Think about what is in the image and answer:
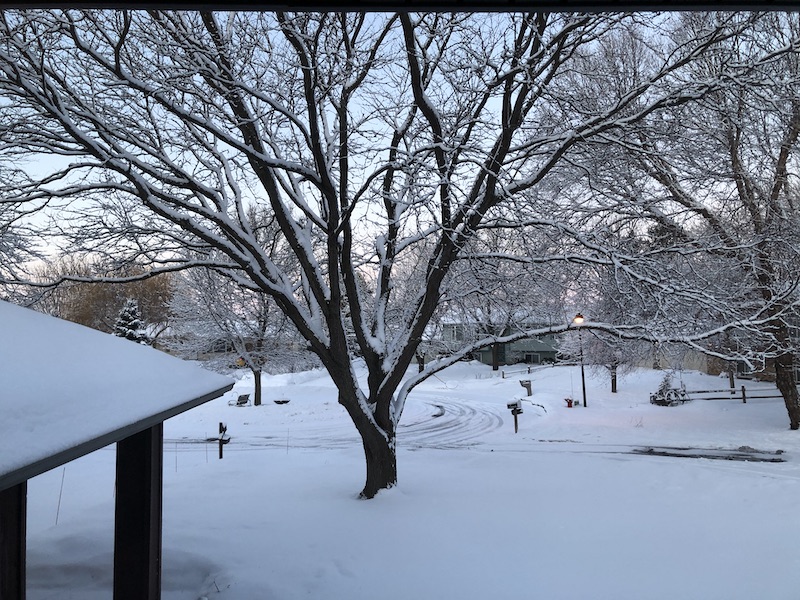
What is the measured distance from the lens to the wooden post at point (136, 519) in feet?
15.1

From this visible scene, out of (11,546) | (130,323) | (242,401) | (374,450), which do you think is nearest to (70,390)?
(11,546)

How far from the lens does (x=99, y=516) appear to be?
27.1 feet

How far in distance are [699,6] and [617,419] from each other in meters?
20.0

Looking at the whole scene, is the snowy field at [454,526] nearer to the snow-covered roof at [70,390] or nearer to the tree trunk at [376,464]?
the tree trunk at [376,464]

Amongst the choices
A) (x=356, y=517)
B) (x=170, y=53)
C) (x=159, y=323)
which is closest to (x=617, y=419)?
(x=356, y=517)

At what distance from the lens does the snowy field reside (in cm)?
587

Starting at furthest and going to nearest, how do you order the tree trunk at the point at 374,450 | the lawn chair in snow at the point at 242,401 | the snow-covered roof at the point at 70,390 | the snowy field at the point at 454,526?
1. the lawn chair in snow at the point at 242,401
2. the tree trunk at the point at 374,450
3. the snowy field at the point at 454,526
4. the snow-covered roof at the point at 70,390

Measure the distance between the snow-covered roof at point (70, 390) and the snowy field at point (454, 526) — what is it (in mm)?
2671

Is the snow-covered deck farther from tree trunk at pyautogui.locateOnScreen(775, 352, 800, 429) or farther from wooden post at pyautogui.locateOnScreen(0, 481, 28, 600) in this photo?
tree trunk at pyautogui.locateOnScreen(775, 352, 800, 429)

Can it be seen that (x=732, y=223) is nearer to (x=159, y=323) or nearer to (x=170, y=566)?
(x=170, y=566)

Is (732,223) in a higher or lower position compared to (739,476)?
higher

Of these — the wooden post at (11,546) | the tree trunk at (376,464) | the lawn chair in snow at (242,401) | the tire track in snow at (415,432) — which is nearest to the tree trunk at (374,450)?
the tree trunk at (376,464)

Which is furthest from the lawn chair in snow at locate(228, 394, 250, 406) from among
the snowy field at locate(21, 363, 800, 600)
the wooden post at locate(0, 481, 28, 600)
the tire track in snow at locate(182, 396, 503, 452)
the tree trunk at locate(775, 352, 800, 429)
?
the wooden post at locate(0, 481, 28, 600)

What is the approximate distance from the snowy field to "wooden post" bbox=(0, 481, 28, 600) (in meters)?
1.74
